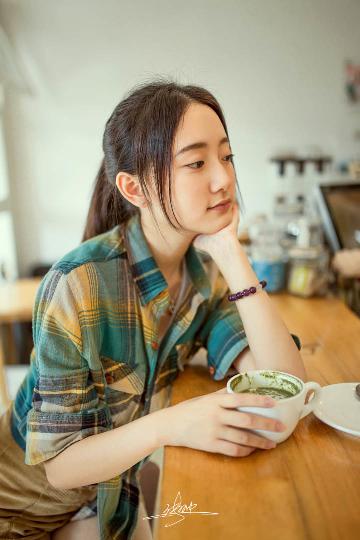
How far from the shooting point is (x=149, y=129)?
2.73ft

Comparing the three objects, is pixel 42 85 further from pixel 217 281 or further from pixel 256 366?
pixel 256 366

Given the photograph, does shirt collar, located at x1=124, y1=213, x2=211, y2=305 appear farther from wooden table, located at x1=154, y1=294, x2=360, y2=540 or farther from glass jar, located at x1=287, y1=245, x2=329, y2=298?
glass jar, located at x1=287, y1=245, x2=329, y2=298

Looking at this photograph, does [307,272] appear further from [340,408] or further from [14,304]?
[14,304]

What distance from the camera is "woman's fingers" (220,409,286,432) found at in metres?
0.64

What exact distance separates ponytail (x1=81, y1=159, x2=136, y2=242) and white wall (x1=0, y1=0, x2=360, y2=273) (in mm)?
1824

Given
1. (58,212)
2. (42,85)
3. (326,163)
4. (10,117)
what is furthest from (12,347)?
(326,163)

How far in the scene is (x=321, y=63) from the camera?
2.88 meters

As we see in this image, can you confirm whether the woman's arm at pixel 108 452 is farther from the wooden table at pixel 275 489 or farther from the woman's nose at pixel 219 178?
the woman's nose at pixel 219 178

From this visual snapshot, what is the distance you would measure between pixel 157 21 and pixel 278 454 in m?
2.74

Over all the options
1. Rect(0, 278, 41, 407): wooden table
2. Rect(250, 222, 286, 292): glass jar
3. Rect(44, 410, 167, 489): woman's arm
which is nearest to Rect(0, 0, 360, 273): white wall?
Rect(0, 278, 41, 407): wooden table

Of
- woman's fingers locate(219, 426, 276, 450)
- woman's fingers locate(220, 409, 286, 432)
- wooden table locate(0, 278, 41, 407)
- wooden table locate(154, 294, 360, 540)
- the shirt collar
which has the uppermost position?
the shirt collar

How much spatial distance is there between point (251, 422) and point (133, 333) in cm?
30

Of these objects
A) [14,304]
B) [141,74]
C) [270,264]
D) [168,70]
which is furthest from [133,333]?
[168,70]

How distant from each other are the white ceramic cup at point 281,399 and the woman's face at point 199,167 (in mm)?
307
